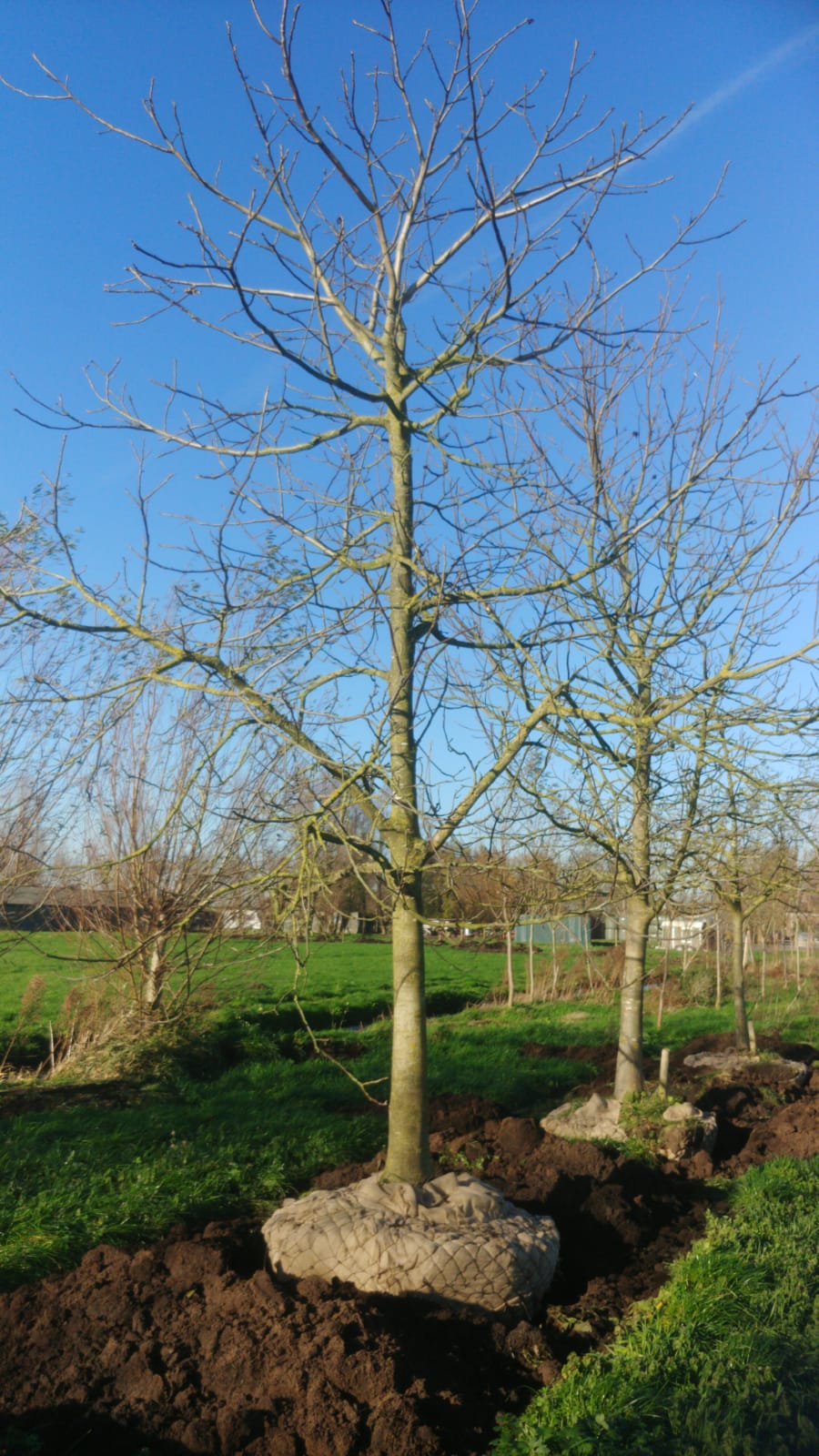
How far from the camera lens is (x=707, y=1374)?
3324mm

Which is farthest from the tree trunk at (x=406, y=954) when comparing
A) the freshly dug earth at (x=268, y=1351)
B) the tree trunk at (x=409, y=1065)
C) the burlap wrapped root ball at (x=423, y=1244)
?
the freshly dug earth at (x=268, y=1351)

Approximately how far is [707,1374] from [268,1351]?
157cm

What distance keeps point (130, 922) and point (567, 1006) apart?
9347 millimetres

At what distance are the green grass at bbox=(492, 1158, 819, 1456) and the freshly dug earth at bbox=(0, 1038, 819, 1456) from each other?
0.89ft

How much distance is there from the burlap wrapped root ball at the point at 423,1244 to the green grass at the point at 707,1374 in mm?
486

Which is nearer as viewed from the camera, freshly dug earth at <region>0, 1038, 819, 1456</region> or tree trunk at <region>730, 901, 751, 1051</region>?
freshly dug earth at <region>0, 1038, 819, 1456</region>

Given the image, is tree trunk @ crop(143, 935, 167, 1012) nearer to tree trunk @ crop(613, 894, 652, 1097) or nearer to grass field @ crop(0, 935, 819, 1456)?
grass field @ crop(0, 935, 819, 1456)

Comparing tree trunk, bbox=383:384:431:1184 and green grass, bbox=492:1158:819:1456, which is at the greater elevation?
tree trunk, bbox=383:384:431:1184

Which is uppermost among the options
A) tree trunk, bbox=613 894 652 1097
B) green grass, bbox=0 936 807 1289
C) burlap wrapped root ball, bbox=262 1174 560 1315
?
tree trunk, bbox=613 894 652 1097

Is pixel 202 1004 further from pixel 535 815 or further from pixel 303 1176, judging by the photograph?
pixel 535 815

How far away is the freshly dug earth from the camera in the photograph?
3.03 metres

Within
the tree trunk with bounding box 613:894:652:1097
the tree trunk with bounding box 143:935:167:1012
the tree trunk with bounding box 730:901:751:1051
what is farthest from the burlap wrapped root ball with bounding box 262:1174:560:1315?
the tree trunk with bounding box 730:901:751:1051

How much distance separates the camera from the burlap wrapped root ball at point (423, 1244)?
4.02 meters

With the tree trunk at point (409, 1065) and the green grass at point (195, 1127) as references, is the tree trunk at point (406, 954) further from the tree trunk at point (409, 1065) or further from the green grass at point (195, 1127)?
the green grass at point (195, 1127)
